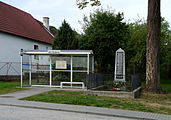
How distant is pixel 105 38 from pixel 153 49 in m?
10.4

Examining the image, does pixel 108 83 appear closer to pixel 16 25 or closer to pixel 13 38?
pixel 13 38

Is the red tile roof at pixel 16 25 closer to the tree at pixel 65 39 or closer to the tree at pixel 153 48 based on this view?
the tree at pixel 65 39

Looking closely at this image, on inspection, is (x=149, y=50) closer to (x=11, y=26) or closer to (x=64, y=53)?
(x=64, y=53)

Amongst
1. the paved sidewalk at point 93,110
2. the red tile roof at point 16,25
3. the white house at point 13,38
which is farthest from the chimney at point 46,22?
the paved sidewalk at point 93,110

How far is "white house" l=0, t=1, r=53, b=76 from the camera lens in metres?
26.1

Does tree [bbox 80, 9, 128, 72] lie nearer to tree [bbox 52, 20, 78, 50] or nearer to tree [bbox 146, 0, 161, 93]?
tree [bbox 52, 20, 78, 50]

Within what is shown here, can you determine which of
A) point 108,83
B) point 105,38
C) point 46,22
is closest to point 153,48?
point 108,83

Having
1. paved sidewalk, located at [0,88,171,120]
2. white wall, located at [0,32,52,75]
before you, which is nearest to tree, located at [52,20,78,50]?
white wall, located at [0,32,52,75]

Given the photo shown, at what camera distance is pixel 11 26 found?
2823 centimetres

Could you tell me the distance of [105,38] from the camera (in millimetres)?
25859

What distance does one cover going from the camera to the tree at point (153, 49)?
15773mm

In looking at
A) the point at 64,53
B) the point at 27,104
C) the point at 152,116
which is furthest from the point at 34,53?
the point at 152,116

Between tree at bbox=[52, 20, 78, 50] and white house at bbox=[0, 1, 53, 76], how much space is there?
5.95 metres

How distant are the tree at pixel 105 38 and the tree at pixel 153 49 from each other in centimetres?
974
